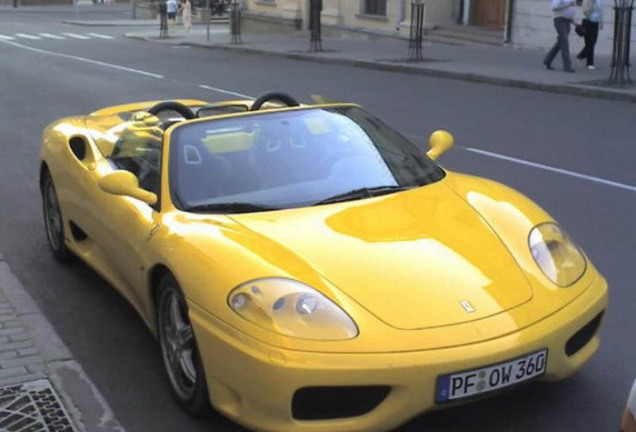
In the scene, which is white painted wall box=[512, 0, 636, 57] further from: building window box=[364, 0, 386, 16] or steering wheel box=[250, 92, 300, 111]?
steering wheel box=[250, 92, 300, 111]

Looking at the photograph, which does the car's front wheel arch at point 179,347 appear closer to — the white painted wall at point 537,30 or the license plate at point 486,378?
the license plate at point 486,378

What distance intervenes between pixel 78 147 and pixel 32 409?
7.15 ft

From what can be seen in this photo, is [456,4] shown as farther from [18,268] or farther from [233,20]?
[18,268]

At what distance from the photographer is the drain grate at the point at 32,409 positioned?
389cm

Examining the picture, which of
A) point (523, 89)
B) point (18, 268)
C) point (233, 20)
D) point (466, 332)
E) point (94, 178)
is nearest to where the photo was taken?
point (466, 332)

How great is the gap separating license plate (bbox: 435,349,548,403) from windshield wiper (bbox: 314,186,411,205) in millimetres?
1287

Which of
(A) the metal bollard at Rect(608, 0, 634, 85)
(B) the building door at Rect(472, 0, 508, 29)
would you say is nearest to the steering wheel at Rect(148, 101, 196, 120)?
(A) the metal bollard at Rect(608, 0, 634, 85)

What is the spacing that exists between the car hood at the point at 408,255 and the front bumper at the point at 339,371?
161 millimetres

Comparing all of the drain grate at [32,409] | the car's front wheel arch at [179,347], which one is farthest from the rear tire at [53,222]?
the car's front wheel arch at [179,347]

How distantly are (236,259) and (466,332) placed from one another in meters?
0.98

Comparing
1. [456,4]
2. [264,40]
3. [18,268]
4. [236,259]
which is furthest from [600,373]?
[264,40]

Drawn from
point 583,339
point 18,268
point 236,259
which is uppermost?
point 236,259

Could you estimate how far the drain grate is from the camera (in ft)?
12.8

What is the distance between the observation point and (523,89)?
682 inches
